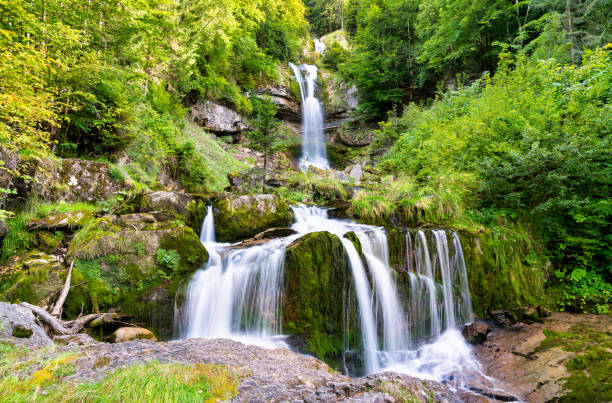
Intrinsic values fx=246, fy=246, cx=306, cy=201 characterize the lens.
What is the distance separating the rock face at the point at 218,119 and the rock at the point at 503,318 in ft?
56.6

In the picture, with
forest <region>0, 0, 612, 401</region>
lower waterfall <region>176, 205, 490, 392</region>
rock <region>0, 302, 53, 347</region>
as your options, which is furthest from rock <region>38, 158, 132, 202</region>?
rock <region>0, 302, 53, 347</region>

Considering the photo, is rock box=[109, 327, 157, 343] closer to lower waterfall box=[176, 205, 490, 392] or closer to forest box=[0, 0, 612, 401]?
forest box=[0, 0, 612, 401]

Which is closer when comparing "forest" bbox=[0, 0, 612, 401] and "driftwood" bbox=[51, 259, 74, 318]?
"driftwood" bbox=[51, 259, 74, 318]

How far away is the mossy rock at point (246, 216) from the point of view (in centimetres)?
726

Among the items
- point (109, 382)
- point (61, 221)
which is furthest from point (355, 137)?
point (109, 382)

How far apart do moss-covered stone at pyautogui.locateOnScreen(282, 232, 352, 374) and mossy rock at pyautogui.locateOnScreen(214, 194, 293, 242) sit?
2361 millimetres

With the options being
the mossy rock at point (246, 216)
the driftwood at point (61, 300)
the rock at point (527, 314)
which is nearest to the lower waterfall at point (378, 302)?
the mossy rock at point (246, 216)

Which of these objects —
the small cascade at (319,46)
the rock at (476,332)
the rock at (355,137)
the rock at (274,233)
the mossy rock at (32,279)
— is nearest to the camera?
the mossy rock at (32,279)

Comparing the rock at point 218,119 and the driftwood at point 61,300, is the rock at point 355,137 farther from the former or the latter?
the driftwood at point 61,300

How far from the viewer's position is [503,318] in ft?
19.0

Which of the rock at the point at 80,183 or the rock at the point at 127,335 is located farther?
the rock at the point at 80,183

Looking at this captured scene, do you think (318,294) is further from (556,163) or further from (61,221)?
(556,163)

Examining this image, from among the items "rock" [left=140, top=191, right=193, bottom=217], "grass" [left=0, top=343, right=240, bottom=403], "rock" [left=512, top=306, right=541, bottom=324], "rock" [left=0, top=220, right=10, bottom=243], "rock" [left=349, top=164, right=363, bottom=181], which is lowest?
"rock" [left=512, top=306, right=541, bottom=324]

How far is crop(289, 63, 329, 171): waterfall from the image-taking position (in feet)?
67.5
